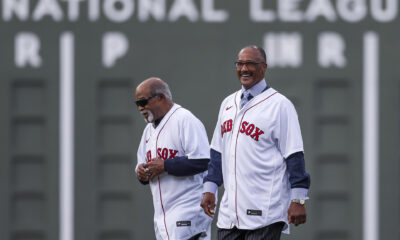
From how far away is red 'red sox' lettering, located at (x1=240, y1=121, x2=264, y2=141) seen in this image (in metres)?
4.10

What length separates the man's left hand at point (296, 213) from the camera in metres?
3.95

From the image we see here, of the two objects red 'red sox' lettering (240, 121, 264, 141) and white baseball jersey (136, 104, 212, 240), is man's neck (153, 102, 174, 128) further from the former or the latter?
red 'red sox' lettering (240, 121, 264, 141)

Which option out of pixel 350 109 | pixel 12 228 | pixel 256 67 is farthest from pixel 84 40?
pixel 256 67

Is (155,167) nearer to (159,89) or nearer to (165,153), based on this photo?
(165,153)

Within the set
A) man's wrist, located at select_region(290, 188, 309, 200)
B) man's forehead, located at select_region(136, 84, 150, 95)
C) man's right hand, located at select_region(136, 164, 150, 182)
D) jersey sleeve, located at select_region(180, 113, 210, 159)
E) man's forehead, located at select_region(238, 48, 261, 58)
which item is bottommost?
man's wrist, located at select_region(290, 188, 309, 200)

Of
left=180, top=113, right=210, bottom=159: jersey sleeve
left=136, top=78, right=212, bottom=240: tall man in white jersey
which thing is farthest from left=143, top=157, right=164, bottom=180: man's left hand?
left=180, top=113, right=210, bottom=159: jersey sleeve

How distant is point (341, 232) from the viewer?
6.80 metres

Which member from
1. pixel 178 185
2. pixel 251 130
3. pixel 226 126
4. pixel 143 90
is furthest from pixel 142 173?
pixel 251 130

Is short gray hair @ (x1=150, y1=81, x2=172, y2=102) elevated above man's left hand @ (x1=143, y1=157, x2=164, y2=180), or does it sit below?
above

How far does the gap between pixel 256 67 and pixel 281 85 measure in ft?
8.74

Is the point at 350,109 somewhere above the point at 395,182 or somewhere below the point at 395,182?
above

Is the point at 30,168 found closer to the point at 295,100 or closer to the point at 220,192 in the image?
the point at 220,192

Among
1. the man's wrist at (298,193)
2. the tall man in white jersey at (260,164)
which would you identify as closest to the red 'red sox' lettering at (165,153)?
the tall man in white jersey at (260,164)

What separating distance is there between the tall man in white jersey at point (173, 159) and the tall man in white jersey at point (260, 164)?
0.41 metres
